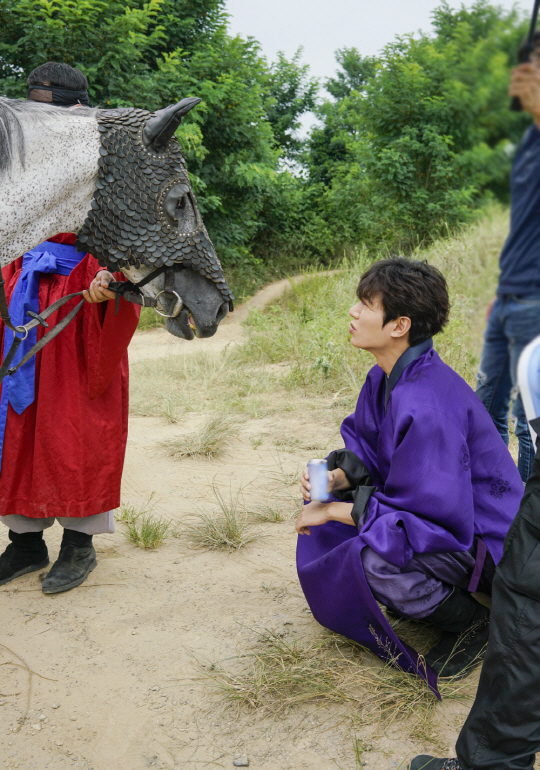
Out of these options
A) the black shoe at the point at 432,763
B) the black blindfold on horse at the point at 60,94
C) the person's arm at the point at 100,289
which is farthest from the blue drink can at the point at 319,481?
the black blindfold on horse at the point at 60,94

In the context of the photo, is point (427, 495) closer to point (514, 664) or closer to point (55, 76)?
point (514, 664)

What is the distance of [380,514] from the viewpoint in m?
1.98

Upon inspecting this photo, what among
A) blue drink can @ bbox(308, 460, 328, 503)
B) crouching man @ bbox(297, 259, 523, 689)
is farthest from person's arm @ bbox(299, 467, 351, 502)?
blue drink can @ bbox(308, 460, 328, 503)

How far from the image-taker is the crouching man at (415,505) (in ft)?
6.23

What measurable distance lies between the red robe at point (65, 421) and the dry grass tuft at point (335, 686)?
978mm

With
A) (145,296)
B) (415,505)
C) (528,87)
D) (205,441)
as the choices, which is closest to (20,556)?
(145,296)

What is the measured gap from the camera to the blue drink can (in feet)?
6.85

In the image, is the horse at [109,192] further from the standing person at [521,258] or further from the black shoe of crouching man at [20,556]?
the black shoe of crouching man at [20,556]

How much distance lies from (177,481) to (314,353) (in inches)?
99.0

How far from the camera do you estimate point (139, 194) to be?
1966 millimetres

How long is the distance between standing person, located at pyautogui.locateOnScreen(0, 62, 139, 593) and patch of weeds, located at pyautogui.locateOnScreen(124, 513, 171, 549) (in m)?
0.57

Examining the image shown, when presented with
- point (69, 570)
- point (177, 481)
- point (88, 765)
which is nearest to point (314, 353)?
point (177, 481)

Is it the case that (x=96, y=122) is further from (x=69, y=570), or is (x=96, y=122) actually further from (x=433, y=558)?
(x=69, y=570)

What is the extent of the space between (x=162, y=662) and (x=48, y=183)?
1.73 m
